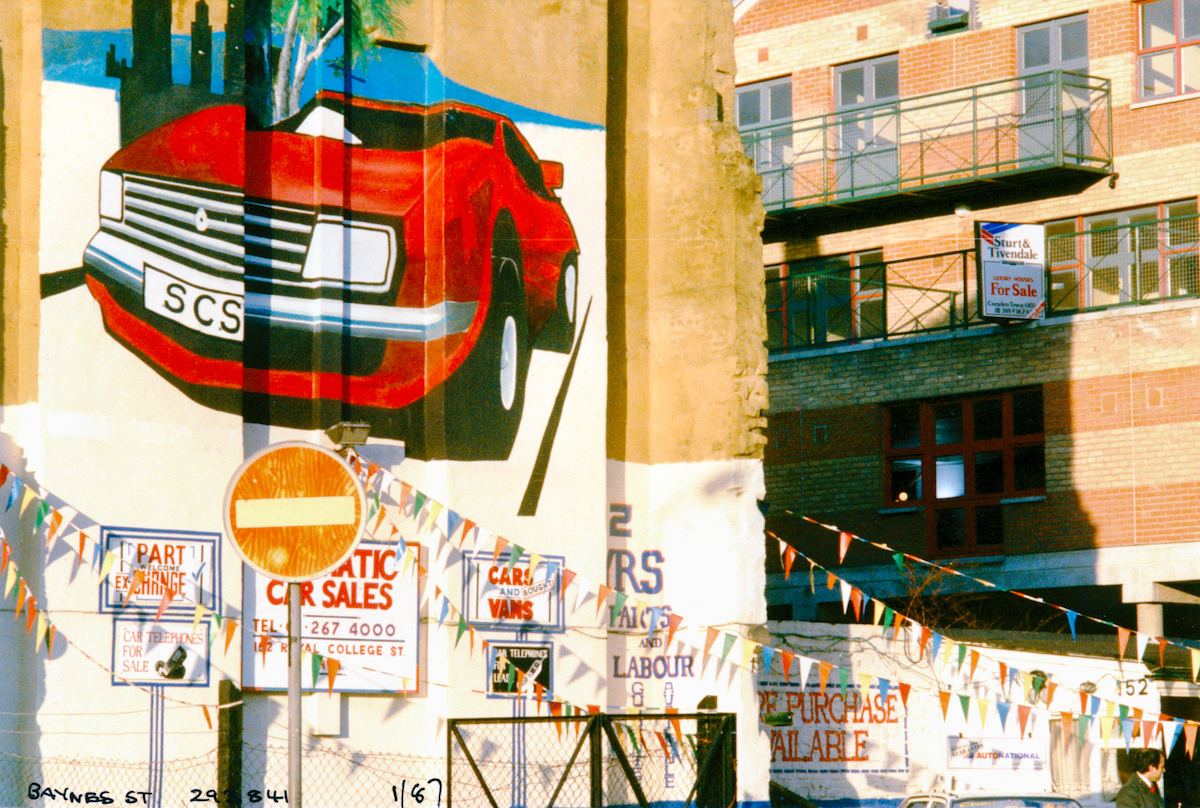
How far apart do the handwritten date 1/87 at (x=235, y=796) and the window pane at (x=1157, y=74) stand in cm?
2005

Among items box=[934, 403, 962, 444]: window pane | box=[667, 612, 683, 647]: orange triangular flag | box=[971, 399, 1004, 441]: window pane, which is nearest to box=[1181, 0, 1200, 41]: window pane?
box=[971, 399, 1004, 441]: window pane

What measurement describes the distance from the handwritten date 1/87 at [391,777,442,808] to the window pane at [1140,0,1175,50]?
19.3 metres

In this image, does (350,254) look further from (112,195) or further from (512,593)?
(512,593)

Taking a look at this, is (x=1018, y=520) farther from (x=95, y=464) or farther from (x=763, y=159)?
(x=95, y=464)

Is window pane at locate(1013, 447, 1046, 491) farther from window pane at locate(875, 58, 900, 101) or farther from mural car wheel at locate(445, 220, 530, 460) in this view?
mural car wheel at locate(445, 220, 530, 460)

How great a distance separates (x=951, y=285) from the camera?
2808cm

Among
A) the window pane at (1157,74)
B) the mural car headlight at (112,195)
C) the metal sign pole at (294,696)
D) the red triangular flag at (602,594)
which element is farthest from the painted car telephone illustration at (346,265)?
the window pane at (1157,74)

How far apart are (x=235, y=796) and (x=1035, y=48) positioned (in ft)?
69.2

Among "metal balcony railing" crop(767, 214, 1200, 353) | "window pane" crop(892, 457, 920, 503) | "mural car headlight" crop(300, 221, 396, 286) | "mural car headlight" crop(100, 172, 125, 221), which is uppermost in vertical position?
"metal balcony railing" crop(767, 214, 1200, 353)

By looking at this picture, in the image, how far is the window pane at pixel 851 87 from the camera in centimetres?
3067

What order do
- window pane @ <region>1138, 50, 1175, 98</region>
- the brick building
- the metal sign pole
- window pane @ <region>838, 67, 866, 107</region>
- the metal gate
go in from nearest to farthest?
the metal sign pole, the metal gate, the brick building, window pane @ <region>1138, 50, 1175, 98</region>, window pane @ <region>838, 67, 866, 107</region>

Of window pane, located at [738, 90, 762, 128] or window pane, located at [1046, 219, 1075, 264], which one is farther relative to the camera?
window pane, located at [738, 90, 762, 128]

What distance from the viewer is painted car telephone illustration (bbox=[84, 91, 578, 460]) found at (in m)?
13.4

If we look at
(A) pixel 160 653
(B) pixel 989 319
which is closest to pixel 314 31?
(A) pixel 160 653
